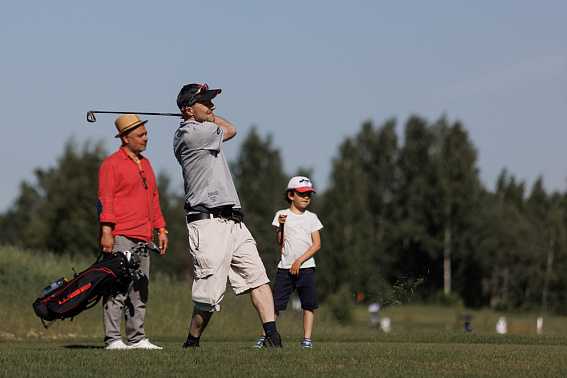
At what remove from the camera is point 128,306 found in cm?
764

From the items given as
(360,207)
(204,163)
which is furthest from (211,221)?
(360,207)

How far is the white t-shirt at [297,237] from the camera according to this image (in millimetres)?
8672

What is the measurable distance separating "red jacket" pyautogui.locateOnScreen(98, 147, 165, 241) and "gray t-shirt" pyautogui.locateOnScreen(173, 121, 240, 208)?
0.66 m

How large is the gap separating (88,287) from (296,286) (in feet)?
8.24

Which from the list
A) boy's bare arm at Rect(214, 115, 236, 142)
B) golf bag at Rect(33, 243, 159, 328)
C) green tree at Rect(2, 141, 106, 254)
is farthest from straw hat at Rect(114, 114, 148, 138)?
green tree at Rect(2, 141, 106, 254)

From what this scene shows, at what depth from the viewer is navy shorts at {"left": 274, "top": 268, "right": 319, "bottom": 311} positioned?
8602 millimetres

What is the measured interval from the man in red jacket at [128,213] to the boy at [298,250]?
5.10ft

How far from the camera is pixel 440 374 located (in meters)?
5.66

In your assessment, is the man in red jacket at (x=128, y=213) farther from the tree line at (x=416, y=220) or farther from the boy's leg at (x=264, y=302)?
the tree line at (x=416, y=220)

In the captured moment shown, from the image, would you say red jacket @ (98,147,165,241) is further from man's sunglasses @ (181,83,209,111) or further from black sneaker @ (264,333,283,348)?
black sneaker @ (264,333,283,348)

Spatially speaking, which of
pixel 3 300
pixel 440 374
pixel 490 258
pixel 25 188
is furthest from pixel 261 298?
pixel 25 188

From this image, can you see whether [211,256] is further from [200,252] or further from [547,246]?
[547,246]

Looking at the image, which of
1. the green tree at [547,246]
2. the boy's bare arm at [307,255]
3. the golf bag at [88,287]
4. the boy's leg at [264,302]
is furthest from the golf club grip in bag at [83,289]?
the green tree at [547,246]

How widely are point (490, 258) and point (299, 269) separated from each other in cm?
5846
